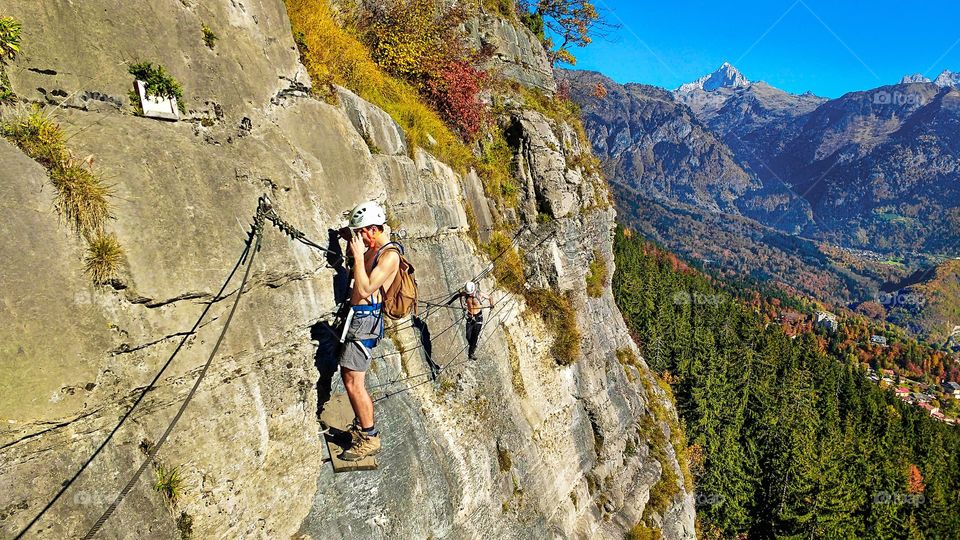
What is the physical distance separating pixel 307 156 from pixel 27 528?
5721 mm

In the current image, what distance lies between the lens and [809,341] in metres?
90.2

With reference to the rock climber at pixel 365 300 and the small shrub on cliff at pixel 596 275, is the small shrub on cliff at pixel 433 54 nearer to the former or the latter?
the rock climber at pixel 365 300

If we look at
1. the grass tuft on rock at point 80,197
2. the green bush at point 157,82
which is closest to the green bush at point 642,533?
the grass tuft on rock at point 80,197

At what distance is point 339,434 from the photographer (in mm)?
8070

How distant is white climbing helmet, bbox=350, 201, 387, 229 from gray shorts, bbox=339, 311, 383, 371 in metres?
1.25

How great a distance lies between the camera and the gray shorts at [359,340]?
23.5 ft

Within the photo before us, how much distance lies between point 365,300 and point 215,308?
1.91 meters

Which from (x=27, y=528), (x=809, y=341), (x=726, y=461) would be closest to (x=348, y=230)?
(x=27, y=528)

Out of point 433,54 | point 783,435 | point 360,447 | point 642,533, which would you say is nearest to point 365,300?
point 360,447

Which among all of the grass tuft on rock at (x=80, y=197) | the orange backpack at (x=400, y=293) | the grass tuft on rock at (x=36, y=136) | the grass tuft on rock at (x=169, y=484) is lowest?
the grass tuft on rock at (x=169, y=484)

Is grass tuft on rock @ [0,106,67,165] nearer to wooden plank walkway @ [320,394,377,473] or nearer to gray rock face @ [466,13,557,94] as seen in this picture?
wooden plank walkway @ [320,394,377,473]

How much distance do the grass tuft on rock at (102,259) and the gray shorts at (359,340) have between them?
2858mm

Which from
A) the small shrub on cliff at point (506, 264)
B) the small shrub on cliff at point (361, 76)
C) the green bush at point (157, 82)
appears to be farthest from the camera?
the small shrub on cliff at point (506, 264)

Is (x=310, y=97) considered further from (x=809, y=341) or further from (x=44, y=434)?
(x=809, y=341)
